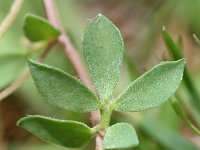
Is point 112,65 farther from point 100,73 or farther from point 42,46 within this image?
point 42,46

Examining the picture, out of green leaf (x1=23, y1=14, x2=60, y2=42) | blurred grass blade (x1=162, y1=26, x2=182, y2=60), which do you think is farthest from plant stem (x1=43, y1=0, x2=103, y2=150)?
blurred grass blade (x1=162, y1=26, x2=182, y2=60)

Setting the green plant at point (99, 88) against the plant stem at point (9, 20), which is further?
the plant stem at point (9, 20)

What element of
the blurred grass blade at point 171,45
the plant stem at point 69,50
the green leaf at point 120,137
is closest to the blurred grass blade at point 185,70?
the blurred grass blade at point 171,45

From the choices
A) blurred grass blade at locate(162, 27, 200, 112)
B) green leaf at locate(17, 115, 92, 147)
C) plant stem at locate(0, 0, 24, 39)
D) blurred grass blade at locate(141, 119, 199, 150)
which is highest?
plant stem at locate(0, 0, 24, 39)

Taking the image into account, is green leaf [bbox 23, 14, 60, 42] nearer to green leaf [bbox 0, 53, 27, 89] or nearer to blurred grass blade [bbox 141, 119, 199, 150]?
green leaf [bbox 0, 53, 27, 89]

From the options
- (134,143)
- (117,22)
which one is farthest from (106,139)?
(117,22)

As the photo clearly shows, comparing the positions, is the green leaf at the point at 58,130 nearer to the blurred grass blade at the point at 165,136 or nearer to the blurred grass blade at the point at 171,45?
the blurred grass blade at the point at 171,45

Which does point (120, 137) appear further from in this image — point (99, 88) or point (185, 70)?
point (185, 70)
